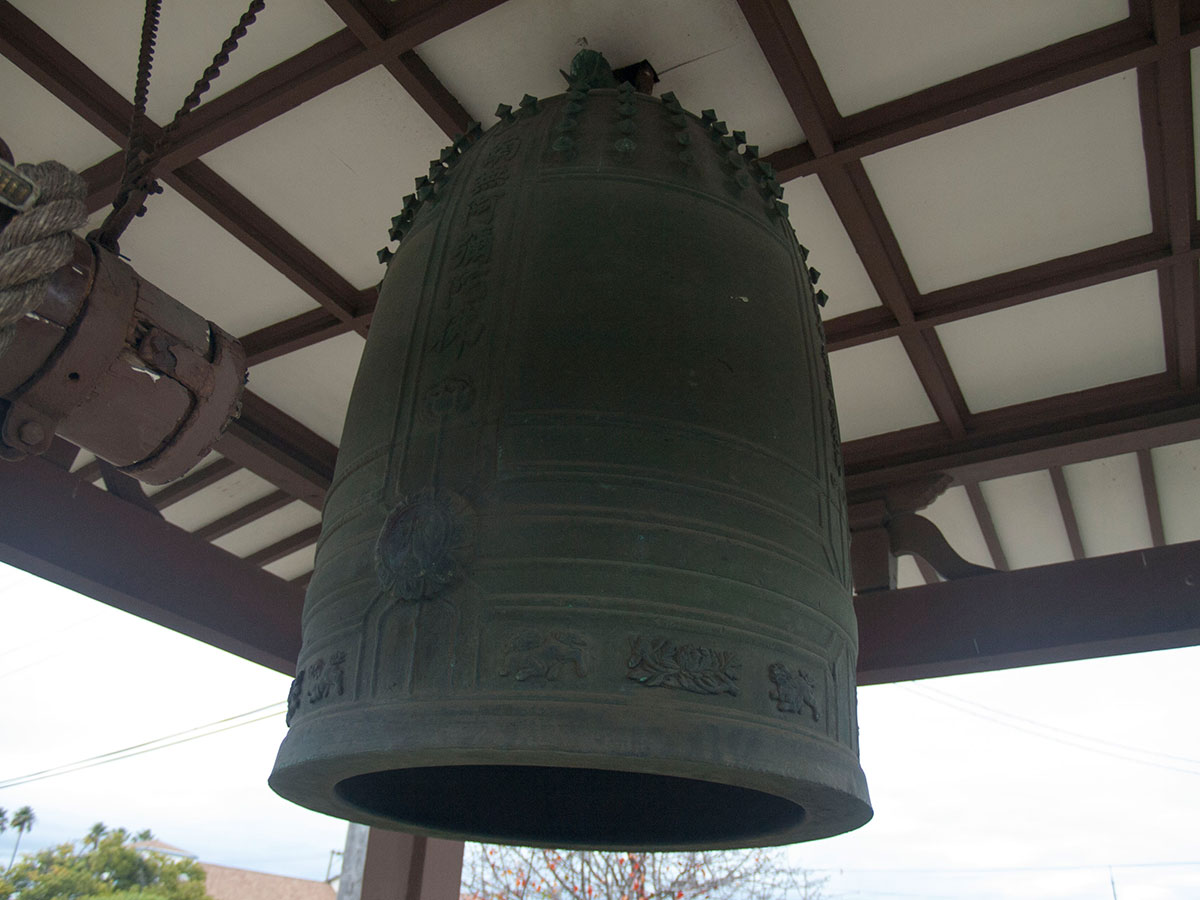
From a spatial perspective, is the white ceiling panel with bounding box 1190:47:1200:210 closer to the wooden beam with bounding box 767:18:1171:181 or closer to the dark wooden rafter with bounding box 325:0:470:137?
→ the wooden beam with bounding box 767:18:1171:181

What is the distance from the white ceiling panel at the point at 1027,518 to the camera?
4.60m

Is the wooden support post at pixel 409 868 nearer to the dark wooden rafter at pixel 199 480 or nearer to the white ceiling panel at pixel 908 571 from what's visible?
the dark wooden rafter at pixel 199 480

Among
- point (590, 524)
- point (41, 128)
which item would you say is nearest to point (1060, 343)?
point (590, 524)

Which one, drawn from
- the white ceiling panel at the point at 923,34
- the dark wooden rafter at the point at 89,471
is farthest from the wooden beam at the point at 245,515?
the white ceiling panel at the point at 923,34

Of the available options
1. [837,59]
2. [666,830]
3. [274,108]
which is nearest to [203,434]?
[666,830]

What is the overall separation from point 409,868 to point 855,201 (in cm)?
350

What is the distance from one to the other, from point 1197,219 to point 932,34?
1.12 meters

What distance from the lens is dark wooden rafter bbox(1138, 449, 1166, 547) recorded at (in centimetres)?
432

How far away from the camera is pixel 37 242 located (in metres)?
1.34

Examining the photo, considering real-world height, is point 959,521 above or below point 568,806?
above

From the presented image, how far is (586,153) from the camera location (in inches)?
76.8

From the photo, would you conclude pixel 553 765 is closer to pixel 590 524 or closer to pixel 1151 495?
pixel 590 524

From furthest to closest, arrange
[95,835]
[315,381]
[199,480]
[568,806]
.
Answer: [95,835] → [199,480] → [315,381] → [568,806]

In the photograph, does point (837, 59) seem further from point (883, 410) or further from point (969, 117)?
point (883, 410)
